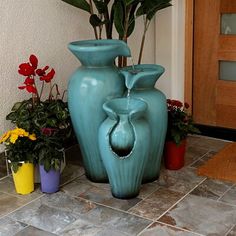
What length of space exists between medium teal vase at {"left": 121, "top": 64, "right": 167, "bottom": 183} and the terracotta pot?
0.63 feet

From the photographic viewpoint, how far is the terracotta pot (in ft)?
8.79

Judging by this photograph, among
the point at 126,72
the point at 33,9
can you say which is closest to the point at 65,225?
the point at 126,72

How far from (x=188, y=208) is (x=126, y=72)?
30.4 inches

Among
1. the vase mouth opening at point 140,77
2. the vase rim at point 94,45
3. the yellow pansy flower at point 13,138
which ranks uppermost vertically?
the vase rim at point 94,45

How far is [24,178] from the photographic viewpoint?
2404mm

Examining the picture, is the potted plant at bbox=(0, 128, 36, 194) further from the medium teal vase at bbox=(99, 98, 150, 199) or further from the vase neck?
the vase neck

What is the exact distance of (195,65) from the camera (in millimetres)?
3408

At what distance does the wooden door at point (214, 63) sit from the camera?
3201 millimetres

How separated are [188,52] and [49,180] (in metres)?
1.58

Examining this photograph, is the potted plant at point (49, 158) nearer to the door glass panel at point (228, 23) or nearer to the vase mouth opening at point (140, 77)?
the vase mouth opening at point (140, 77)

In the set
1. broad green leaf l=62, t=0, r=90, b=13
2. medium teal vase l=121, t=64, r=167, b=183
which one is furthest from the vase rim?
broad green leaf l=62, t=0, r=90, b=13

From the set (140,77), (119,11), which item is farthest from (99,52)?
(119,11)

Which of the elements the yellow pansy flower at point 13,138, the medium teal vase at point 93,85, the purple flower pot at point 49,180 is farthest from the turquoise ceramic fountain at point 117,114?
the yellow pansy flower at point 13,138

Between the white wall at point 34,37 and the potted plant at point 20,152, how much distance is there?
0.82 ft
